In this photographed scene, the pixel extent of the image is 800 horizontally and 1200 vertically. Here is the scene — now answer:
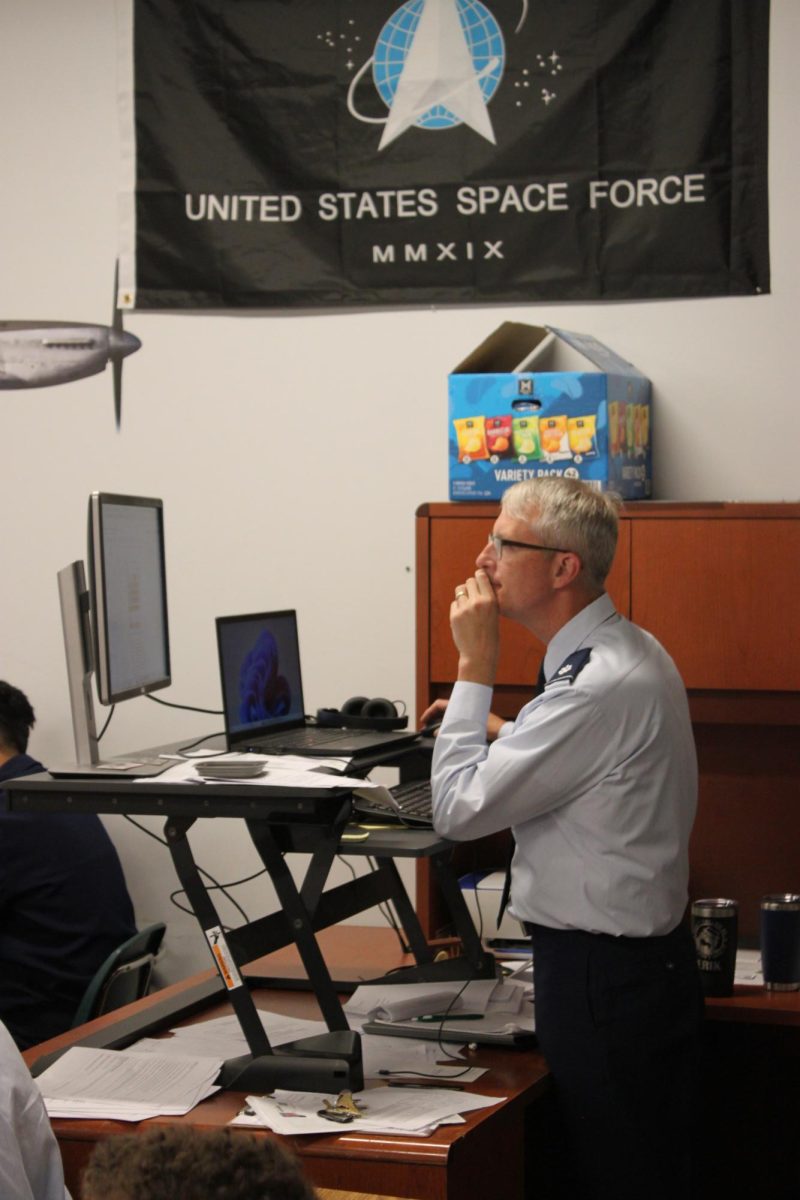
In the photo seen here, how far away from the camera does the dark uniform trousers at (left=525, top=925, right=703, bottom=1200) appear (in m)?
2.23

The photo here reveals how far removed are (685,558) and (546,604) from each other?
0.72 m

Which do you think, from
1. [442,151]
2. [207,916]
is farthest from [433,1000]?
[442,151]

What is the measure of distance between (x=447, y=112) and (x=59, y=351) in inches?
49.1

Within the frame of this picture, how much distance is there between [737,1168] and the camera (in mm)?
3041

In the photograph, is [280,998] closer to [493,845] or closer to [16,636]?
[493,845]

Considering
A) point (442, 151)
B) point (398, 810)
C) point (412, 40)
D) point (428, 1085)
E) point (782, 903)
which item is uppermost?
point (412, 40)

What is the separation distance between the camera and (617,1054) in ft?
7.30

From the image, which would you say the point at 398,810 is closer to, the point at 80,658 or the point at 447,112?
the point at 80,658

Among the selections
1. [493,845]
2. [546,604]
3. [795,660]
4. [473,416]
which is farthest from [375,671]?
[546,604]

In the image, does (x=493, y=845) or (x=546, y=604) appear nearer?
(x=546, y=604)

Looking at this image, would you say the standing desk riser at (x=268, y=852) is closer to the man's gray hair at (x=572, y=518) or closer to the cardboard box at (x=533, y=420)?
the man's gray hair at (x=572, y=518)

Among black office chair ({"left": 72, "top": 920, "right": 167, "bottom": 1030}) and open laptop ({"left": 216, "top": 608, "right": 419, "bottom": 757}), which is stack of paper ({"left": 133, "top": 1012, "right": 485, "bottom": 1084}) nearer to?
open laptop ({"left": 216, "top": 608, "right": 419, "bottom": 757})

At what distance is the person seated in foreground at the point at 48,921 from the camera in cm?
330

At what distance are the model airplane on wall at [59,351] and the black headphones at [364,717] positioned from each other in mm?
1524
